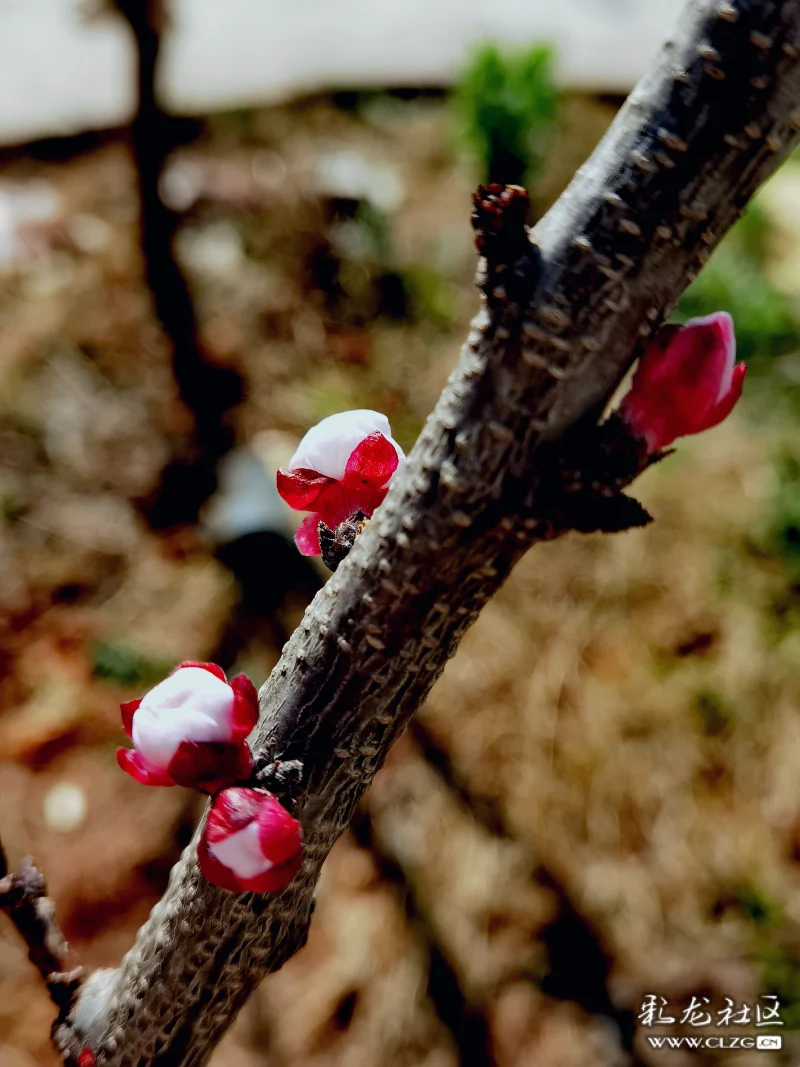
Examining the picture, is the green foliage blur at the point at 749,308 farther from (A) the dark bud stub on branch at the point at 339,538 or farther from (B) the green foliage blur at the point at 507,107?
(A) the dark bud stub on branch at the point at 339,538

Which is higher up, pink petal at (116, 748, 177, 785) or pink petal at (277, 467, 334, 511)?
pink petal at (277, 467, 334, 511)

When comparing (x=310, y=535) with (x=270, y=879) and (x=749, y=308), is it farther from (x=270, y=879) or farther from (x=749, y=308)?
(x=749, y=308)

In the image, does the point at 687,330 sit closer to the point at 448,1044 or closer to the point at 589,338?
the point at 589,338

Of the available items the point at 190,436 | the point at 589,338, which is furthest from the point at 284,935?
the point at 190,436

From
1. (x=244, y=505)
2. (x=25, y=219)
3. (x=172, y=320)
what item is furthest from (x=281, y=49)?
(x=244, y=505)

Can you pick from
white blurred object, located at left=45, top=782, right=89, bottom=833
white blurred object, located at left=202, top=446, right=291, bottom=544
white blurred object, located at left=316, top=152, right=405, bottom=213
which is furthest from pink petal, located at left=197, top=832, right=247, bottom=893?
white blurred object, located at left=316, top=152, right=405, bottom=213

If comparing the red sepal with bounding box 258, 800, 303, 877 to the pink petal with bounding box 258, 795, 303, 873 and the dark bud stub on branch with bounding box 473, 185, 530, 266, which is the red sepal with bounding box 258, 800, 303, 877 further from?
the dark bud stub on branch with bounding box 473, 185, 530, 266
